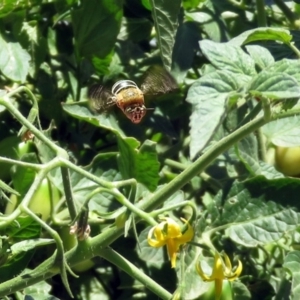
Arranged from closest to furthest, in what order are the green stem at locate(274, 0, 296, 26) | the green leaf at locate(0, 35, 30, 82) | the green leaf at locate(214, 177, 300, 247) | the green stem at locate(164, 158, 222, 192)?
the green leaf at locate(214, 177, 300, 247) < the green leaf at locate(0, 35, 30, 82) < the green stem at locate(164, 158, 222, 192) < the green stem at locate(274, 0, 296, 26)

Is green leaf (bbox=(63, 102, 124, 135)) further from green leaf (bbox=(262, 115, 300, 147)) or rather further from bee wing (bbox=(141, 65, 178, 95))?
green leaf (bbox=(262, 115, 300, 147))

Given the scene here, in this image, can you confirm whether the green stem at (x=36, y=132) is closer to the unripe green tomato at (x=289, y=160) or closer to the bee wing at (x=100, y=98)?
the bee wing at (x=100, y=98)

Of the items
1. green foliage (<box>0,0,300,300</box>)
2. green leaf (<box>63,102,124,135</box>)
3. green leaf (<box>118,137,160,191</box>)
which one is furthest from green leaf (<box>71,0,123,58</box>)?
green leaf (<box>118,137,160,191</box>)

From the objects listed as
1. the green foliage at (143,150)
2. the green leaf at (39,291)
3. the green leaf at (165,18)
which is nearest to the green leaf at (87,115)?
the green foliage at (143,150)

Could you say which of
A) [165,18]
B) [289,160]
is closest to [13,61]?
[165,18]

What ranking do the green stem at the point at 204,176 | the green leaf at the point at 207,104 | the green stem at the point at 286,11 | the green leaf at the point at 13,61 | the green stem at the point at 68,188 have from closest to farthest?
the green leaf at the point at 207,104
the green stem at the point at 68,188
the green leaf at the point at 13,61
the green stem at the point at 204,176
the green stem at the point at 286,11

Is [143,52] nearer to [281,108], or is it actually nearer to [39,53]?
[39,53]

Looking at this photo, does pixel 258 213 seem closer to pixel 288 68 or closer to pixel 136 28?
pixel 288 68
